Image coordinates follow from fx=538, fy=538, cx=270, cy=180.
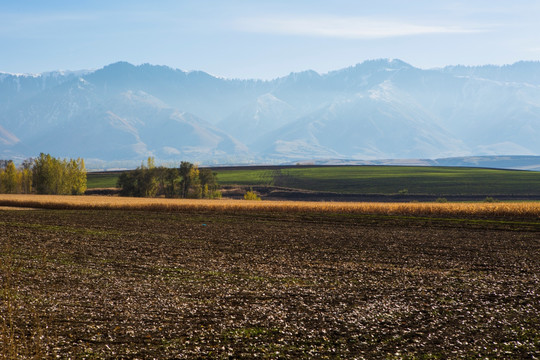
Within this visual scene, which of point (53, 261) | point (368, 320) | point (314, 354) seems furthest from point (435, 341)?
point (53, 261)

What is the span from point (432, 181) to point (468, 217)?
389ft

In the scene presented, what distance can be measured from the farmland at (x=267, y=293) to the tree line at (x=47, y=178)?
87.2m

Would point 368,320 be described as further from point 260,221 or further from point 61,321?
point 260,221

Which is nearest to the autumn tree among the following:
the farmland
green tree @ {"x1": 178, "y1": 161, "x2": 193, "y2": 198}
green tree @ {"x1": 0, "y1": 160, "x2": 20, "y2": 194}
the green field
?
green tree @ {"x1": 0, "y1": 160, "x2": 20, "y2": 194}

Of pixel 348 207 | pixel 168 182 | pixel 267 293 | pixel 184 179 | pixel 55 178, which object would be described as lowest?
pixel 267 293

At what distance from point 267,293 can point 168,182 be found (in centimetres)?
11249

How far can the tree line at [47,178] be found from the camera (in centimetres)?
13575

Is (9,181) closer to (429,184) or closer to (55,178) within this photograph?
(55,178)

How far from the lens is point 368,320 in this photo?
74.0ft

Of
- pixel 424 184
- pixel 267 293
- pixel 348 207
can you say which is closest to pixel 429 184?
pixel 424 184

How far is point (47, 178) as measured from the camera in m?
135

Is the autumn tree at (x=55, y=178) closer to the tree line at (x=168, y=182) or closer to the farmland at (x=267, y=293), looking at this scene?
the tree line at (x=168, y=182)

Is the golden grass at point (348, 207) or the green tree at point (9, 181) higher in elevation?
the green tree at point (9, 181)

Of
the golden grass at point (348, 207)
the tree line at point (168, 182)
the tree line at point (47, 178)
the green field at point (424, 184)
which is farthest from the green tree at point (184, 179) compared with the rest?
the green field at point (424, 184)
